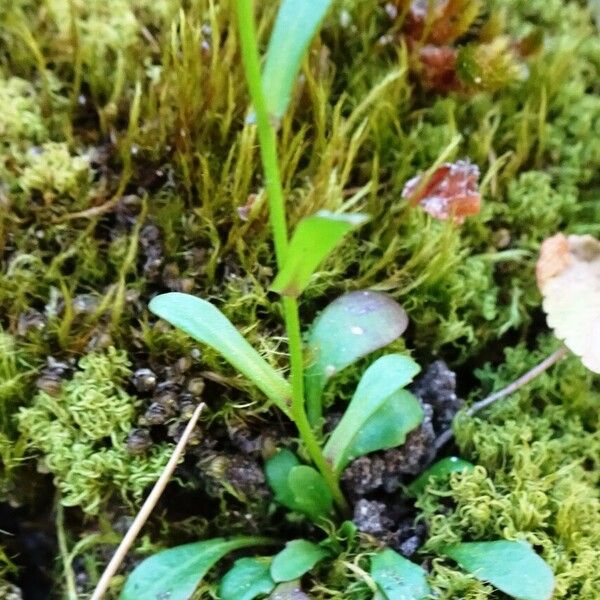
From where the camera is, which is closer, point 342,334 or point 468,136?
point 342,334

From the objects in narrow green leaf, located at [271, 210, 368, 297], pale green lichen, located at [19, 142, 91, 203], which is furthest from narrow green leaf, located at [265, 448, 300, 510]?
pale green lichen, located at [19, 142, 91, 203]

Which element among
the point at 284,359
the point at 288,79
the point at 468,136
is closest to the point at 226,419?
the point at 284,359

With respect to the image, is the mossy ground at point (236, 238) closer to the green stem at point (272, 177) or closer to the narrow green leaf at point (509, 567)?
the narrow green leaf at point (509, 567)

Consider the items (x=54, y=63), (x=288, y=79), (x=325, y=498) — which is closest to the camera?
(x=288, y=79)

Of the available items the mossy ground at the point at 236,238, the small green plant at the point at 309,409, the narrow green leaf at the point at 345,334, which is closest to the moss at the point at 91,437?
the mossy ground at the point at 236,238

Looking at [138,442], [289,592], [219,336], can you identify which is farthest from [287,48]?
[289,592]

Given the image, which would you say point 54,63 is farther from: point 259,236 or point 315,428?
point 315,428

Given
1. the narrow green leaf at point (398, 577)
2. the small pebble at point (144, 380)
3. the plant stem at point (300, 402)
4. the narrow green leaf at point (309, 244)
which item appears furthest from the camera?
the small pebble at point (144, 380)

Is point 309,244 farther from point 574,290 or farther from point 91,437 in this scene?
point 574,290
